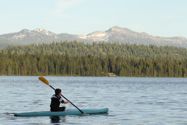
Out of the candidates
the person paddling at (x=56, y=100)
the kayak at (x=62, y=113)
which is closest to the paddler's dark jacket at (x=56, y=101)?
the person paddling at (x=56, y=100)

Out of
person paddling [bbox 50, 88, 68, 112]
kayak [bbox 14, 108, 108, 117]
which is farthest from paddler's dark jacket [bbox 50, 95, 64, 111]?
kayak [bbox 14, 108, 108, 117]

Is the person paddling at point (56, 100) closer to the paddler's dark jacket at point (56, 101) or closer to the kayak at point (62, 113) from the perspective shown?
the paddler's dark jacket at point (56, 101)

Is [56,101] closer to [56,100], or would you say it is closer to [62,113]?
[56,100]

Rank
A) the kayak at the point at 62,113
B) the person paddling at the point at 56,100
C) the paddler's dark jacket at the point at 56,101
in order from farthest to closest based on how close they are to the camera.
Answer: the kayak at the point at 62,113, the paddler's dark jacket at the point at 56,101, the person paddling at the point at 56,100

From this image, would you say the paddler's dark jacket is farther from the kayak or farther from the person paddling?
the kayak

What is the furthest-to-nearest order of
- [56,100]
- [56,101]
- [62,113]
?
1. [62,113]
2. [56,101]
3. [56,100]

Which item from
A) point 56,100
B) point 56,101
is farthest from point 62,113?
point 56,100

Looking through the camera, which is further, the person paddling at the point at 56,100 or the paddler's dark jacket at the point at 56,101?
the paddler's dark jacket at the point at 56,101

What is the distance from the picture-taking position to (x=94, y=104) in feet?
192

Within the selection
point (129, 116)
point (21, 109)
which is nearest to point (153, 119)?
point (129, 116)

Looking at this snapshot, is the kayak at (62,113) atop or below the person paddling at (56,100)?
below

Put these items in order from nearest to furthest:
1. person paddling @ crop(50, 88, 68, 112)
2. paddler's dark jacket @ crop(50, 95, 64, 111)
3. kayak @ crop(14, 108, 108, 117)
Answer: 1. person paddling @ crop(50, 88, 68, 112)
2. paddler's dark jacket @ crop(50, 95, 64, 111)
3. kayak @ crop(14, 108, 108, 117)

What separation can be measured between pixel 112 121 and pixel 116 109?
34.5 ft

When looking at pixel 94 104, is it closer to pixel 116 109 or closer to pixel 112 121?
pixel 116 109
